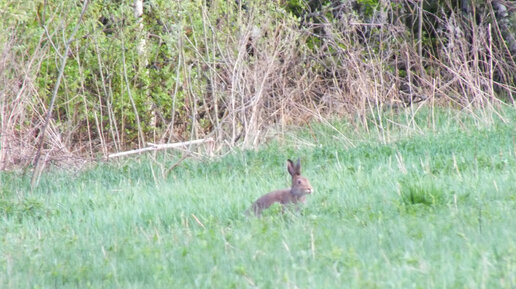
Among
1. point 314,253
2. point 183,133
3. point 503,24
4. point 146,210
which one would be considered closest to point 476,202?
point 314,253

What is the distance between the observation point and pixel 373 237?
6109mm

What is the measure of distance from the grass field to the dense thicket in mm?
1712

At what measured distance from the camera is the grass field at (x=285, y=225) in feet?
17.4

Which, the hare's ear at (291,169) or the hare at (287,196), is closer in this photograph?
the hare at (287,196)

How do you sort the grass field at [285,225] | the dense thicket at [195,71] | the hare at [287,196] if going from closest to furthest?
the grass field at [285,225] < the hare at [287,196] < the dense thicket at [195,71]

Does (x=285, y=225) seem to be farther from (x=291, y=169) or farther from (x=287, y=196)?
(x=291, y=169)

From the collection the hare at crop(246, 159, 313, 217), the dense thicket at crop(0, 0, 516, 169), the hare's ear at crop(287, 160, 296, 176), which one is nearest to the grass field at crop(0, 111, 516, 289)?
the hare at crop(246, 159, 313, 217)

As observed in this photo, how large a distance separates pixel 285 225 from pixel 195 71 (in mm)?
8757

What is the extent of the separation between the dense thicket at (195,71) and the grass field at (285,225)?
1.71m

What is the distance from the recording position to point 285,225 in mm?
6969

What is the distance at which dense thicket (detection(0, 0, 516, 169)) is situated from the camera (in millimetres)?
13086

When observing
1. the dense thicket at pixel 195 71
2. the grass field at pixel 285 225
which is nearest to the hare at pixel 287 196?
the grass field at pixel 285 225

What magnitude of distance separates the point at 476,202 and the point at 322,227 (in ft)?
4.81

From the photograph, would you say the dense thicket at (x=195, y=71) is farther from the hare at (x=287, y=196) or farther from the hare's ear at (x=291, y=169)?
the hare at (x=287, y=196)
